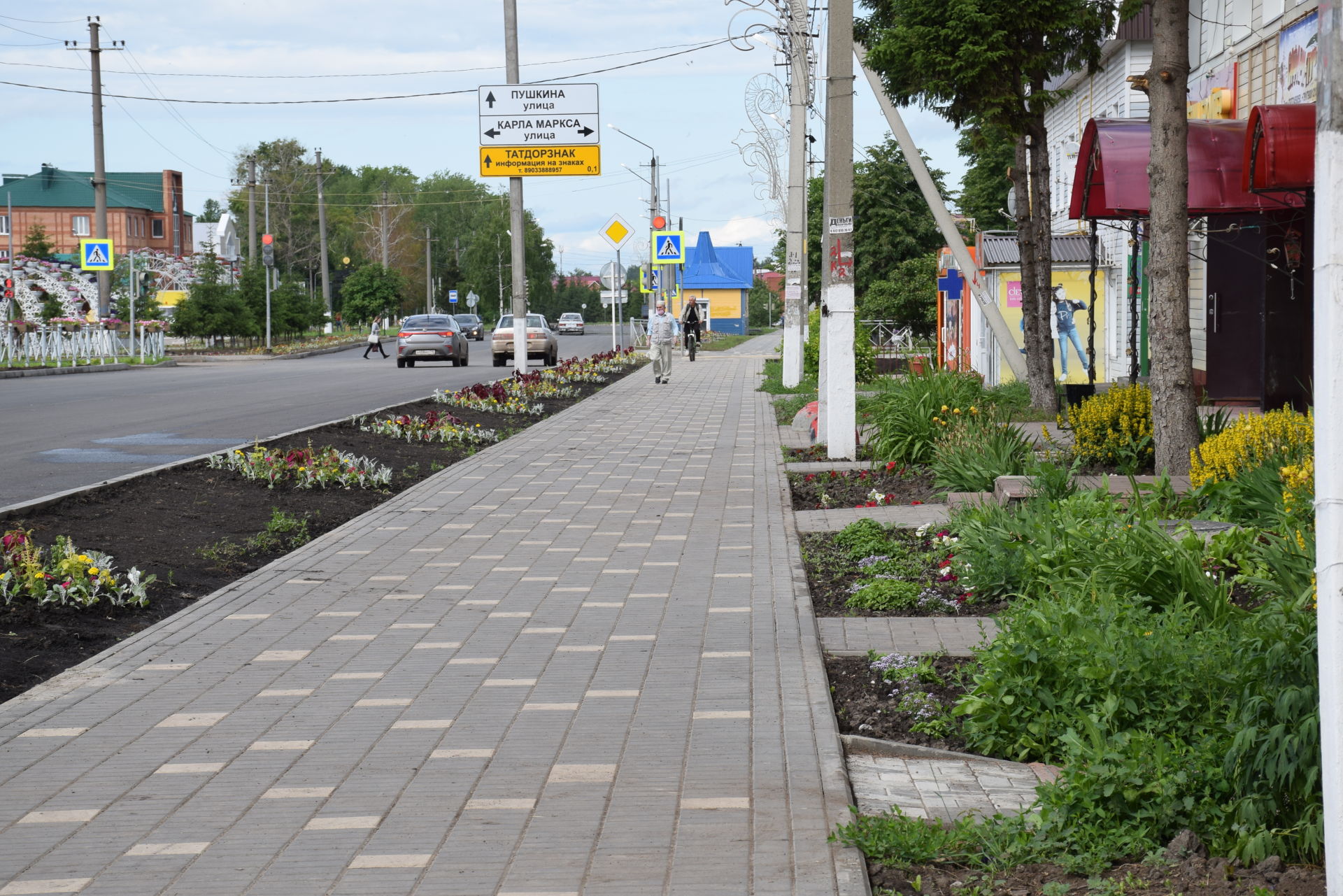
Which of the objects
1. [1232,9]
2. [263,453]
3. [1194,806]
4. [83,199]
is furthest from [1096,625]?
[83,199]

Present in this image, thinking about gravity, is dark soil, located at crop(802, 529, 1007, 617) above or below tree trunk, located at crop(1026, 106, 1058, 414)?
below

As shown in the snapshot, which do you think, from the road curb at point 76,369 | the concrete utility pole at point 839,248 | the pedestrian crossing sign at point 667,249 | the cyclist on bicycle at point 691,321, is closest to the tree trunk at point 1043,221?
the concrete utility pole at point 839,248

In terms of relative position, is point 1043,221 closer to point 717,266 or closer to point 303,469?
point 303,469

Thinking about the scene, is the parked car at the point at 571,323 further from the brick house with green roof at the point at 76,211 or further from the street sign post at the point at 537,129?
the street sign post at the point at 537,129

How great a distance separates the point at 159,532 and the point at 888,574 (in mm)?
4597

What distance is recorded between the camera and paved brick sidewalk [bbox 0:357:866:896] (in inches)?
146

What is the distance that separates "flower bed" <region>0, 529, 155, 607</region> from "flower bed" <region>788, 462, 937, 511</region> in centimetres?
491

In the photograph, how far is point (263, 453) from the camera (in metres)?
11.5

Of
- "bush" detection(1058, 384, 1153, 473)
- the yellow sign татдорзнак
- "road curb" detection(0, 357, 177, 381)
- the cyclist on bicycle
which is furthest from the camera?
the cyclist on bicycle

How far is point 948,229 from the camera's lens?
1958 centimetres

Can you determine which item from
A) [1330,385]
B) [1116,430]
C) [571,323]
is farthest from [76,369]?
[571,323]

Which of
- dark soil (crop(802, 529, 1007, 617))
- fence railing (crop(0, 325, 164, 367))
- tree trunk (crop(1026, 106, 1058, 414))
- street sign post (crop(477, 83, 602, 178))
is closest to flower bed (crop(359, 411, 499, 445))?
tree trunk (crop(1026, 106, 1058, 414))

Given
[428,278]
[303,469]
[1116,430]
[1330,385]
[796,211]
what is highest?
[428,278]

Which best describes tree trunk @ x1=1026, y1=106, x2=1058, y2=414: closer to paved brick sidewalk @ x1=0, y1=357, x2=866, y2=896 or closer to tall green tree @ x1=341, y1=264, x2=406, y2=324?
paved brick sidewalk @ x1=0, y1=357, x2=866, y2=896
